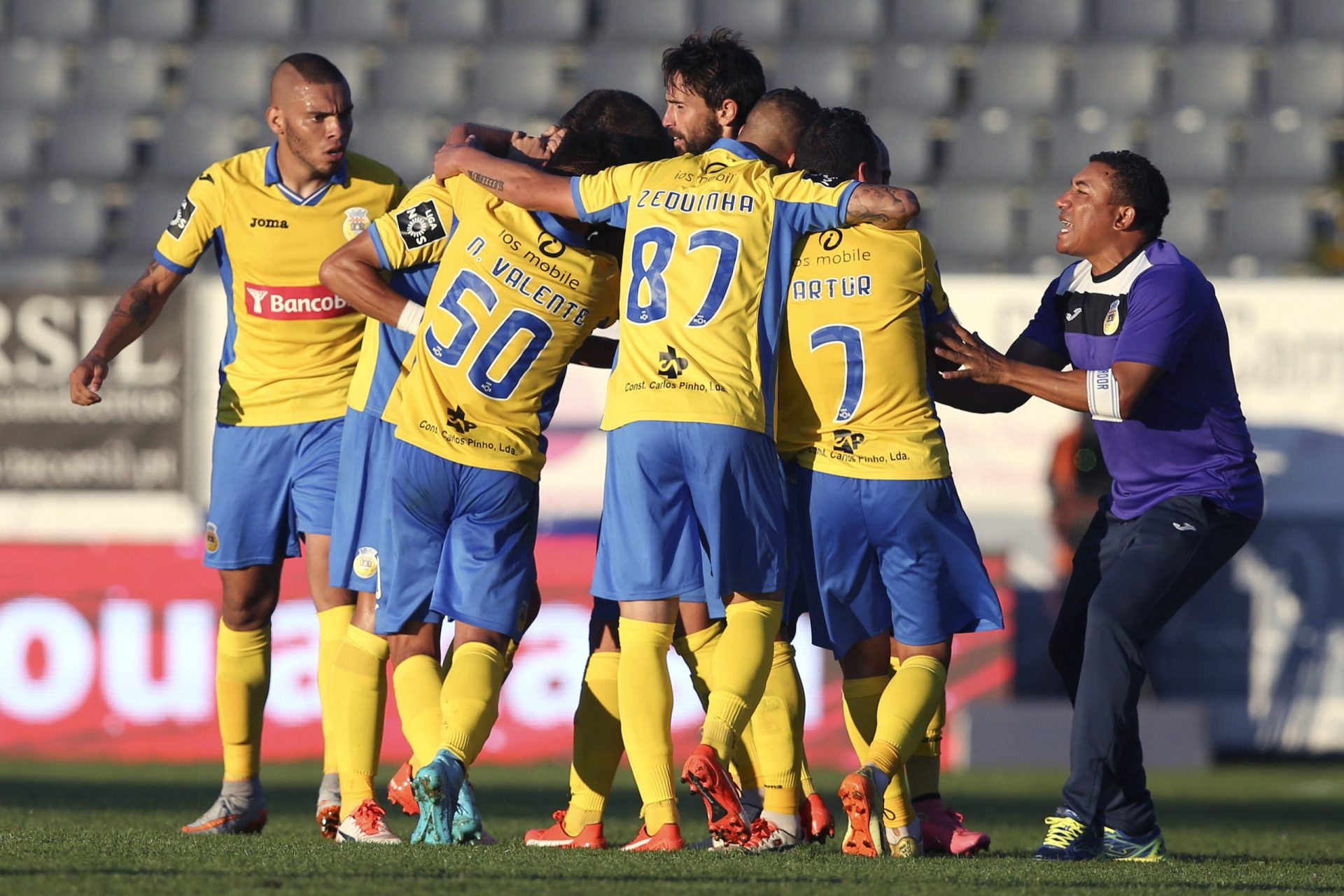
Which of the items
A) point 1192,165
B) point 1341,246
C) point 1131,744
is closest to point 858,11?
point 1192,165

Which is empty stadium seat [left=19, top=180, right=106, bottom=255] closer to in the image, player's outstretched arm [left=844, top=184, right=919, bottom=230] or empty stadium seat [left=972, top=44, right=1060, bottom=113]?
empty stadium seat [left=972, top=44, right=1060, bottom=113]

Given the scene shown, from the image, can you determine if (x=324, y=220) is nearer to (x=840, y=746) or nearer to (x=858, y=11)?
(x=840, y=746)

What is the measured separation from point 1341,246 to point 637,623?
31.3ft

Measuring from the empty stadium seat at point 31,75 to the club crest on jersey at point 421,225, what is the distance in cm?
917

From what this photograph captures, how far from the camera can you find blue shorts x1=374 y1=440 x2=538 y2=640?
16.6ft

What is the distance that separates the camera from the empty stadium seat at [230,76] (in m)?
13.4

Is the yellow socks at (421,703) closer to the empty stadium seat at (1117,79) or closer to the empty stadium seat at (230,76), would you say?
the empty stadium seat at (230,76)

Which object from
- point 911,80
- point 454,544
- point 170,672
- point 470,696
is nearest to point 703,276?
point 454,544

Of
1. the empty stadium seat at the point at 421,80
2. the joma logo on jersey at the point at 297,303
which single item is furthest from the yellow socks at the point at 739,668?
the empty stadium seat at the point at 421,80

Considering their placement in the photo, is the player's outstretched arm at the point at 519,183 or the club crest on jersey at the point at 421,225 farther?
the club crest on jersey at the point at 421,225

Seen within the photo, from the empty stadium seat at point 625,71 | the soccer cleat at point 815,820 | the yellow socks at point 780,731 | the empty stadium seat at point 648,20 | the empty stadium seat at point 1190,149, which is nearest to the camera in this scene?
the yellow socks at point 780,731

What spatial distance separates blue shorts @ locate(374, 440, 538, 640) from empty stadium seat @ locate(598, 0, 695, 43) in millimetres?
8919

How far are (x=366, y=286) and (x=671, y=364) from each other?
107cm

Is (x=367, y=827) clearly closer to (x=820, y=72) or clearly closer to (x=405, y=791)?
(x=405, y=791)
